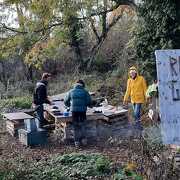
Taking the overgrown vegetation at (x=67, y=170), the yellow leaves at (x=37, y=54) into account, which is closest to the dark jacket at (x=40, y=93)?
the overgrown vegetation at (x=67, y=170)

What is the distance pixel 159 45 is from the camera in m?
20.2

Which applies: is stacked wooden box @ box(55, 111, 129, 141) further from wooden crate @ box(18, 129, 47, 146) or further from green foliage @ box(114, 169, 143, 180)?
green foliage @ box(114, 169, 143, 180)

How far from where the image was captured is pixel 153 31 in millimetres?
20578

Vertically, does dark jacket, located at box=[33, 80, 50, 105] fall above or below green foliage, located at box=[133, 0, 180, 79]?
below

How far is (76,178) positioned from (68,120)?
5.36 m

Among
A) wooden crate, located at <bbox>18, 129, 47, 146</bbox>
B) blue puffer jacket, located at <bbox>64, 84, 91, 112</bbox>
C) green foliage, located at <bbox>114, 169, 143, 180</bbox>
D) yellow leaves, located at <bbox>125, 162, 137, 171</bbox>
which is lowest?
wooden crate, located at <bbox>18, 129, 47, 146</bbox>

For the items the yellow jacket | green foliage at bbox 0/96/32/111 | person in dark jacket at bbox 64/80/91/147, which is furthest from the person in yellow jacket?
green foliage at bbox 0/96/32/111

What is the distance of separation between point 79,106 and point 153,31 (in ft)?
26.5

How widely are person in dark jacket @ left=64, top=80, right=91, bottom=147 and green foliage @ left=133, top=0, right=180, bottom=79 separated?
272 inches

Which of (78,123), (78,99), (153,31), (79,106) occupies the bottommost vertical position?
(78,123)

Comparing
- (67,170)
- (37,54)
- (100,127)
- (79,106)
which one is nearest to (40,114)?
(100,127)

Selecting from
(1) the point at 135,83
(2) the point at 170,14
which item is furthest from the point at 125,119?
(2) the point at 170,14

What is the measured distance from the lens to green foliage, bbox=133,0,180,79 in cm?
1947

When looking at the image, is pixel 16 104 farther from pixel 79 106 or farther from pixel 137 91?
pixel 79 106
